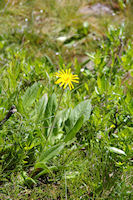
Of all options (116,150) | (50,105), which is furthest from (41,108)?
(116,150)

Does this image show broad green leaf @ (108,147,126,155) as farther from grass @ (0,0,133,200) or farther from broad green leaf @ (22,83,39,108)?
broad green leaf @ (22,83,39,108)

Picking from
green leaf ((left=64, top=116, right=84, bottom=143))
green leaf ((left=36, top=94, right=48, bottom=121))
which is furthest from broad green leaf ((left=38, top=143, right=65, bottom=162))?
green leaf ((left=36, top=94, right=48, bottom=121))

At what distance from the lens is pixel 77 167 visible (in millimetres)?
1906

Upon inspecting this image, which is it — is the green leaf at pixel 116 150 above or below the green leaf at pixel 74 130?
below

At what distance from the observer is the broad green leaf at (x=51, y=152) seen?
176cm

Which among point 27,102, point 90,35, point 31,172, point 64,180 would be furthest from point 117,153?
point 90,35

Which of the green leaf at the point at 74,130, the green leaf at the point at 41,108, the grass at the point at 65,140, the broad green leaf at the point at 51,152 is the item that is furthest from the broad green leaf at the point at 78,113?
the broad green leaf at the point at 51,152

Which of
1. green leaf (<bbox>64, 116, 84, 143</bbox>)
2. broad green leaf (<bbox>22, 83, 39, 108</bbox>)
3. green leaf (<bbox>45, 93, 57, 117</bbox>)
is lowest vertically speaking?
green leaf (<bbox>64, 116, 84, 143</bbox>)

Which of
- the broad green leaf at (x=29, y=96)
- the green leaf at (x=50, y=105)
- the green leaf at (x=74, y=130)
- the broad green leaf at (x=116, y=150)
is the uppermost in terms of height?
the broad green leaf at (x=29, y=96)

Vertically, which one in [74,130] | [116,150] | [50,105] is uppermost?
[50,105]

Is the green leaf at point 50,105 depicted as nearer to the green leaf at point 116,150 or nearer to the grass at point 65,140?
the grass at point 65,140

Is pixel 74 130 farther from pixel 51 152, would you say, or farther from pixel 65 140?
pixel 51 152

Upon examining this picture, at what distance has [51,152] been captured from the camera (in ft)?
5.86

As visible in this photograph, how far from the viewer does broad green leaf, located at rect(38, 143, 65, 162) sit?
1.76 metres
